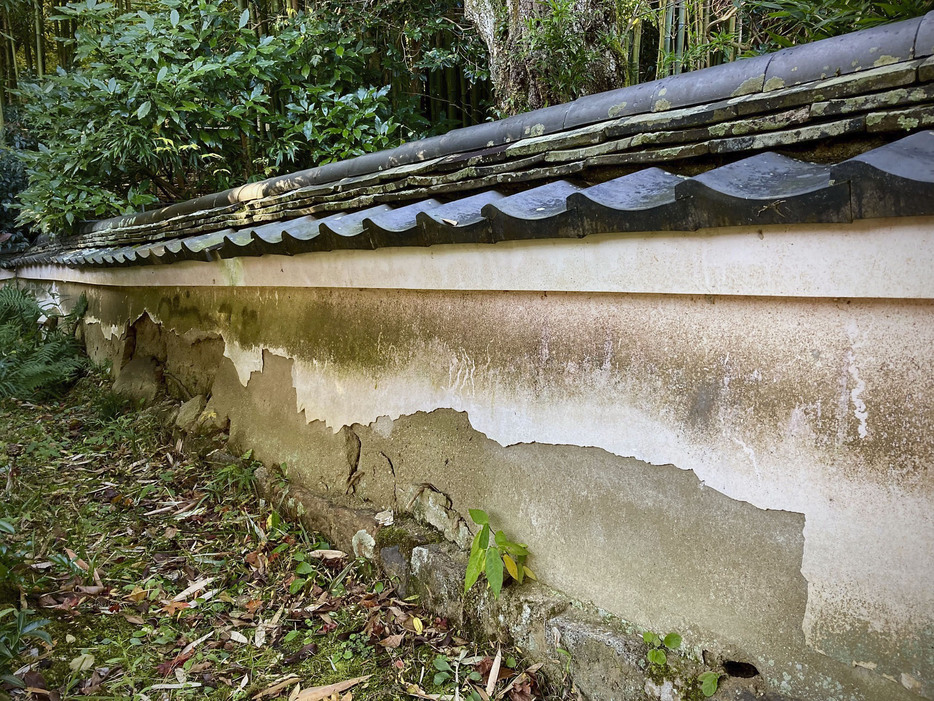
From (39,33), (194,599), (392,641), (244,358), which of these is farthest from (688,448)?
(39,33)

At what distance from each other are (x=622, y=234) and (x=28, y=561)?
338 cm

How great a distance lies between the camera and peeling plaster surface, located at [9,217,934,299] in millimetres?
1453

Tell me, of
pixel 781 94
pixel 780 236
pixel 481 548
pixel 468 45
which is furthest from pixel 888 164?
pixel 468 45

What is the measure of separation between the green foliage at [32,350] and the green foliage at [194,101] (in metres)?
1.51

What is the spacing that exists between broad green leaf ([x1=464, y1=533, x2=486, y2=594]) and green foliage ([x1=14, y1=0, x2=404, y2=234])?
453 centimetres

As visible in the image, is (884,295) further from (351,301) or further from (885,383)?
(351,301)

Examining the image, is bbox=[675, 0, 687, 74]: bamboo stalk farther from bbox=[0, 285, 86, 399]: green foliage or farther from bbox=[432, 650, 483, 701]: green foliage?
bbox=[0, 285, 86, 399]: green foliage

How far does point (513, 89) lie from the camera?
15.9 ft

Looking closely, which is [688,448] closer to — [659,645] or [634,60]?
[659,645]

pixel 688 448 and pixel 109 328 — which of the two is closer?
pixel 688 448

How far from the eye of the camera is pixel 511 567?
7.97 ft

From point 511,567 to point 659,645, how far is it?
1.94 feet

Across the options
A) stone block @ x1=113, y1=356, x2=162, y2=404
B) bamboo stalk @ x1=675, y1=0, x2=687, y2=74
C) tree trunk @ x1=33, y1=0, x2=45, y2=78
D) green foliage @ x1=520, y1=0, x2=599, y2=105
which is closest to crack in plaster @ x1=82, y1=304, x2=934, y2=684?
green foliage @ x1=520, y1=0, x2=599, y2=105

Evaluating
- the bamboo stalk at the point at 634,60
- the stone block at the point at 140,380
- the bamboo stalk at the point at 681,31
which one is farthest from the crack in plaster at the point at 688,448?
the bamboo stalk at the point at 634,60
